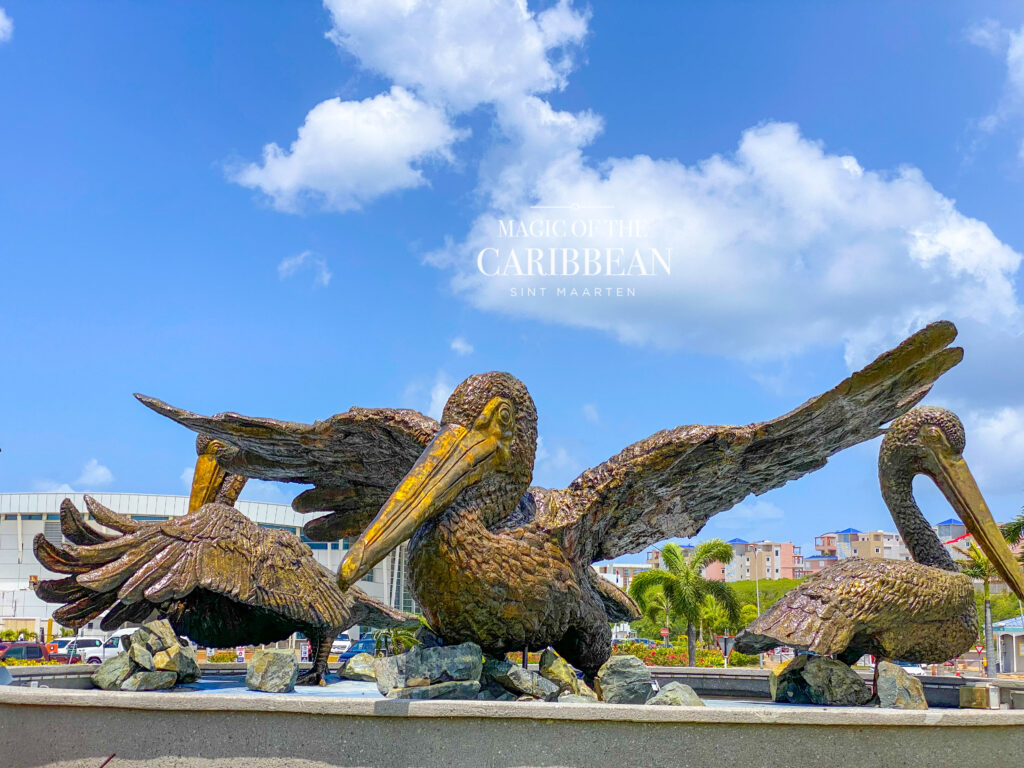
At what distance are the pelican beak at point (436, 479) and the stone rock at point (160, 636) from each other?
3546mm

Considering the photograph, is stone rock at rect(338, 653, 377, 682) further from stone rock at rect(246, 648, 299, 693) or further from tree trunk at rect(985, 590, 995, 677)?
tree trunk at rect(985, 590, 995, 677)

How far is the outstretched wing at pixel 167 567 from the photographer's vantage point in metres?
7.07

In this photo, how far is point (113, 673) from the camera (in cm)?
768

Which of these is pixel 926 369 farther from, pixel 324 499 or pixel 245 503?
pixel 245 503

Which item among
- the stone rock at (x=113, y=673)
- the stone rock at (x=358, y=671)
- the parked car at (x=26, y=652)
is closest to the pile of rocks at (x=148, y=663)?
the stone rock at (x=113, y=673)

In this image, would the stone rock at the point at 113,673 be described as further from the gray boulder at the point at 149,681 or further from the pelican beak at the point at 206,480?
the pelican beak at the point at 206,480

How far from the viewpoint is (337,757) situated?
5105mm

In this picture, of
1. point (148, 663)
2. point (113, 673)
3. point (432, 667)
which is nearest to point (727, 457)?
point (432, 667)

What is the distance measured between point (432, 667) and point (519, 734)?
111 centimetres

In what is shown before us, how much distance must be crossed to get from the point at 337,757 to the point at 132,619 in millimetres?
3606

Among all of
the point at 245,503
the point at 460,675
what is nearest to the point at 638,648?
the point at 460,675

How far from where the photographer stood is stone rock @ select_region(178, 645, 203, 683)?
8.01 meters

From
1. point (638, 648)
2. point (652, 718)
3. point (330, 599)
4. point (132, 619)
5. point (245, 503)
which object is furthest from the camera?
point (245, 503)

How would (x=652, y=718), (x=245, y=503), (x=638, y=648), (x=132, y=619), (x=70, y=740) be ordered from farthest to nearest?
1. (x=245, y=503)
2. (x=638, y=648)
3. (x=132, y=619)
4. (x=70, y=740)
5. (x=652, y=718)
